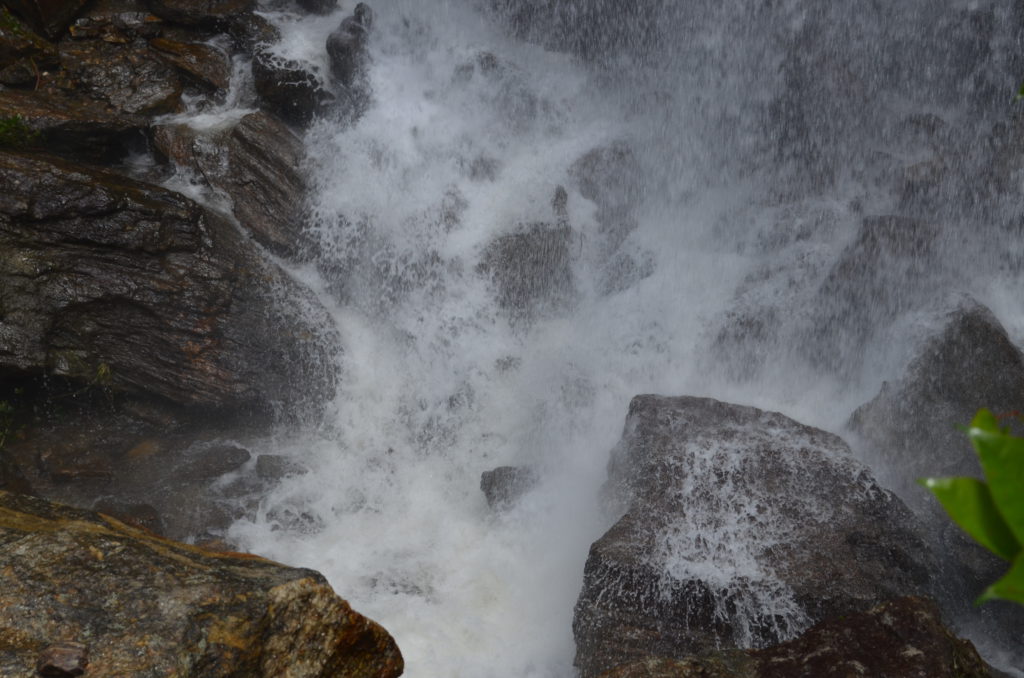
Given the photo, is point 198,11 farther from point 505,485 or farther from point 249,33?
point 505,485

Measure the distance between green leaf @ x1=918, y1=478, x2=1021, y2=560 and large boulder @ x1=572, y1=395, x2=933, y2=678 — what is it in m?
5.61

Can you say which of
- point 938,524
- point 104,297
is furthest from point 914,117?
point 104,297

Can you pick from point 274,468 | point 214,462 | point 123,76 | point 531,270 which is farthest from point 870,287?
point 123,76

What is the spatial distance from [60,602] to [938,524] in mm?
7759

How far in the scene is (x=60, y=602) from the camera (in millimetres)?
3469

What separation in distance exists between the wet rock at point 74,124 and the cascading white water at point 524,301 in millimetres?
2683

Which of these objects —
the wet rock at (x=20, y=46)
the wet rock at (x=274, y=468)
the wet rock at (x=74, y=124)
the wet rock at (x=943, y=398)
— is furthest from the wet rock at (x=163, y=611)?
the wet rock at (x=20, y=46)

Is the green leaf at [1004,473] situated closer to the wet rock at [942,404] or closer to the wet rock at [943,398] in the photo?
the wet rock at [942,404]

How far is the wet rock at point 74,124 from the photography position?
9992mm

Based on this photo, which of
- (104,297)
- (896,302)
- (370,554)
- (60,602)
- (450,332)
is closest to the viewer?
(60,602)

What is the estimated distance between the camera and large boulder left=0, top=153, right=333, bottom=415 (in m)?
8.52

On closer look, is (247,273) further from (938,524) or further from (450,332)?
(938,524)

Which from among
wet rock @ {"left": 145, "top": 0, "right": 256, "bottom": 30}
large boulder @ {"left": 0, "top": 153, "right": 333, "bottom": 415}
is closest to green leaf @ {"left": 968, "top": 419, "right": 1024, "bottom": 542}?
large boulder @ {"left": 0, "top": 153, "right": 333, "bottom": 415}

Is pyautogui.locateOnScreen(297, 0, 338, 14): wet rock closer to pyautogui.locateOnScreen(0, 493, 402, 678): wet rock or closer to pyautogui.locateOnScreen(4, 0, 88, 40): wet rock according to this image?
pyautogui.locateOnScreen(4, 0, 88, 40): wet rock
